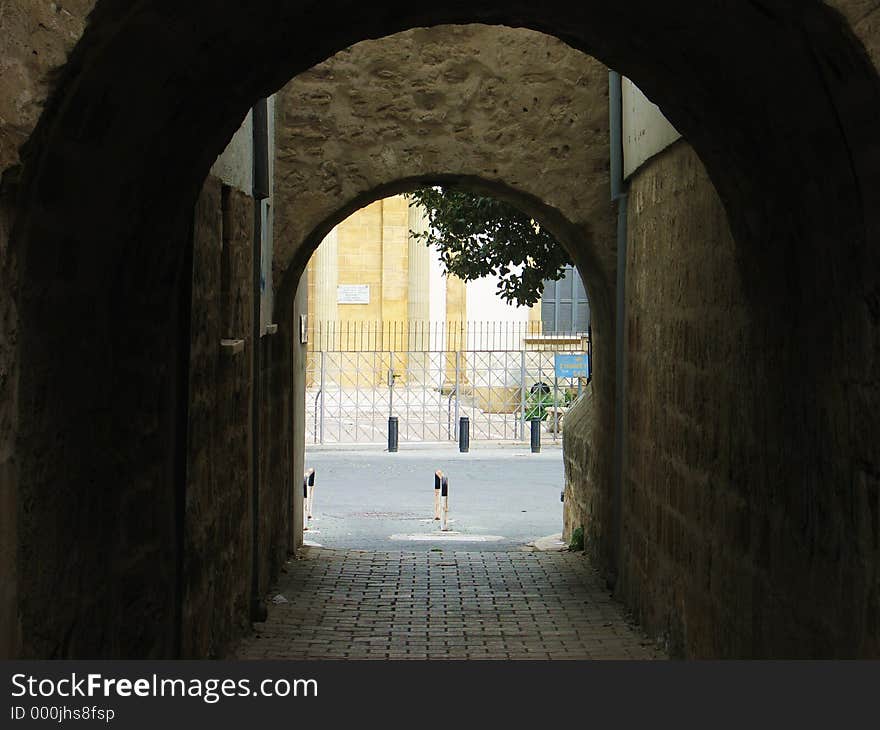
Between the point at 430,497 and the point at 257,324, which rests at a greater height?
the point at 257,324

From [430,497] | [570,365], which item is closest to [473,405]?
[570,365]

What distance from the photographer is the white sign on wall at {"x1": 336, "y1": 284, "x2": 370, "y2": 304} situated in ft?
116

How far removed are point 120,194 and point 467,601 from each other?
5.48 m

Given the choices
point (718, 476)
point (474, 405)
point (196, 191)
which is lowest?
point (474, 405)

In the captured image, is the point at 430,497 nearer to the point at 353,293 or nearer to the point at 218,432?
the point at 218,432

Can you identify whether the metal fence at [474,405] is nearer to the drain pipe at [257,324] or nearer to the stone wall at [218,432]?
the drain pipe at [257,324]

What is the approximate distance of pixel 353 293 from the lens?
116ft

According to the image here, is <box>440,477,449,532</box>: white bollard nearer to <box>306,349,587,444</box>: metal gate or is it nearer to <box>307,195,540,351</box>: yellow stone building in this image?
<box>306,349,587,444</box>: metal gate

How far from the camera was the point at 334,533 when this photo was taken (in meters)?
12.7

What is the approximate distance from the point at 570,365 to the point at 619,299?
13.0 meters

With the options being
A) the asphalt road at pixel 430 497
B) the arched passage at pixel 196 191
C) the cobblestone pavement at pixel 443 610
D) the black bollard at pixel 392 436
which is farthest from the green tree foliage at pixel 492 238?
the arched passage at pixel 196 191

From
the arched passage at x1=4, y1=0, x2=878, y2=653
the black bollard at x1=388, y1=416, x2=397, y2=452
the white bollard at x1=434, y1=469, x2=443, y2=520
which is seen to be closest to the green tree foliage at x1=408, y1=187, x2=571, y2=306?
the white bollard at x1=434, y1=469, x2=443, y2=520

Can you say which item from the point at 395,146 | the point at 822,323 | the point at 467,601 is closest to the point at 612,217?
the point at 395,146

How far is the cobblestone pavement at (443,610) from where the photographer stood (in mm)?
7473
